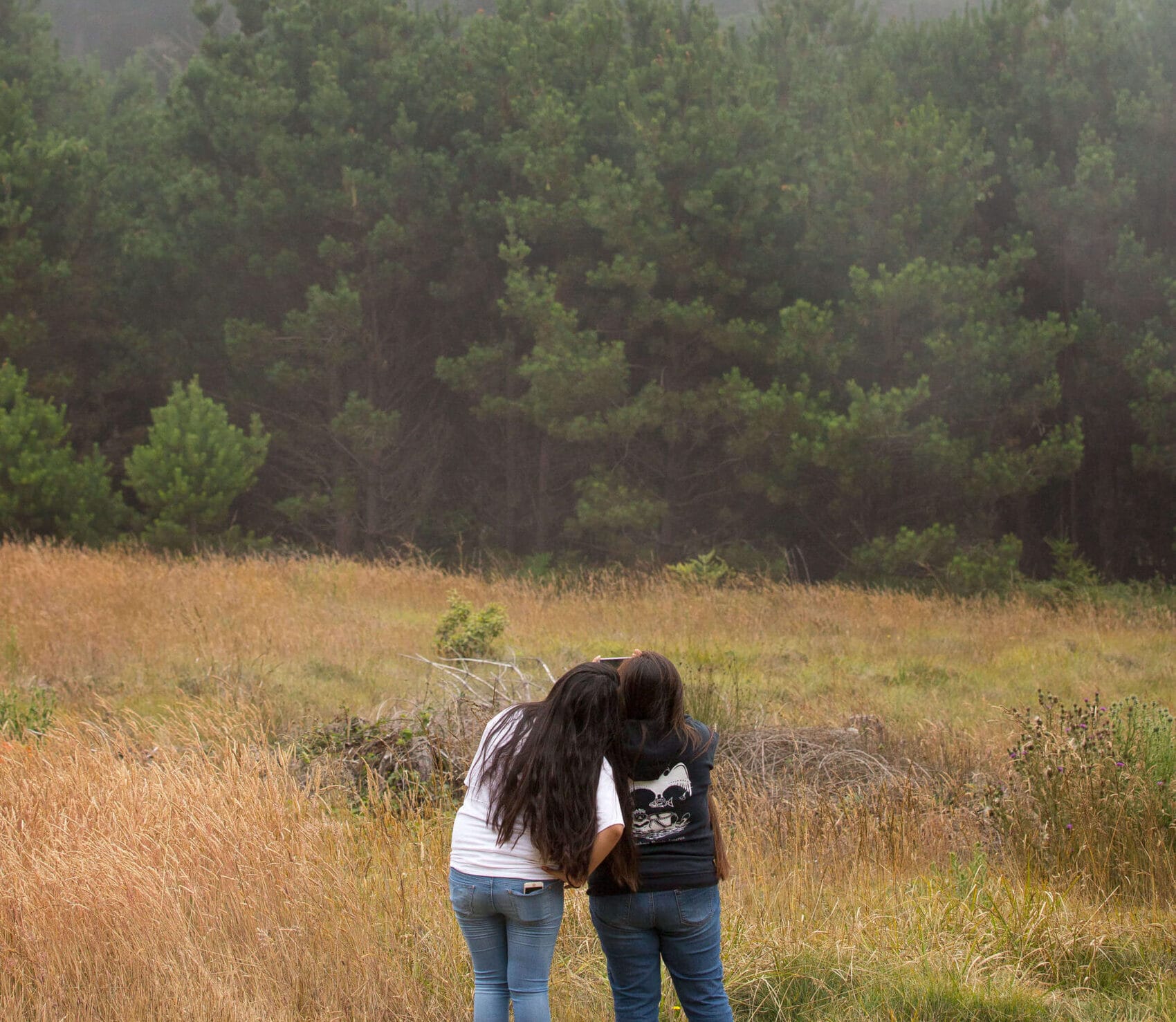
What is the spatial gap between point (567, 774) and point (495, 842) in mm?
296

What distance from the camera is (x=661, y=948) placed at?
337 cm

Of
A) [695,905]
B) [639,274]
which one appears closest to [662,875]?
[695,905]

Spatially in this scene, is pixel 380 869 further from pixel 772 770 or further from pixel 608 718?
pixel 772 770

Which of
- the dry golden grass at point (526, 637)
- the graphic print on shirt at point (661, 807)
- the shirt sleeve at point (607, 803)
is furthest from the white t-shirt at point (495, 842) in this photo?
the dry golden grass at point (526, 637)

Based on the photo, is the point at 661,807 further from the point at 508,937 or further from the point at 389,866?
the point at 389,866

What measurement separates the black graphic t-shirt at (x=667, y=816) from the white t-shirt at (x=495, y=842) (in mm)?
131

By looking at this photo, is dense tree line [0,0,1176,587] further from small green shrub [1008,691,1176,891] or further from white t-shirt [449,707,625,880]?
white t-shirt [449,707,625,880]

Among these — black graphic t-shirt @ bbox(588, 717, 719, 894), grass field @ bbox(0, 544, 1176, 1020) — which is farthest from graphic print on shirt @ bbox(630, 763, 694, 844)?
grass field @ bbox(0, 544, 1176, 1020)

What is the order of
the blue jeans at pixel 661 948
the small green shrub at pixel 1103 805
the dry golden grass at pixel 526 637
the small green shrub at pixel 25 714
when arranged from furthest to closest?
1. the dry golden grass at pixel 526 637
2. the small green shrub at pixel 25 714
3. the small green shrub at pixel 1103 805
4. the blue jeans at pixel 661 948

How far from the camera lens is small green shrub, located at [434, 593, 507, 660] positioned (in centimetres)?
1057

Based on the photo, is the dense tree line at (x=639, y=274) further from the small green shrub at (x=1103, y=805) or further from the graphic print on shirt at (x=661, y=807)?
the graphic print on shirt at (x=661, y=807)

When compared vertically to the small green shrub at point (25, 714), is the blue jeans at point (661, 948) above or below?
above

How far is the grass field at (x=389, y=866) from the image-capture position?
4012 millimetres

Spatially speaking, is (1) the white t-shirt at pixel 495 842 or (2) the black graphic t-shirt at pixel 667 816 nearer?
(1) the white t-shirt at pixel 495 842
